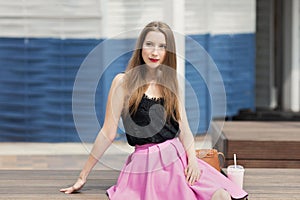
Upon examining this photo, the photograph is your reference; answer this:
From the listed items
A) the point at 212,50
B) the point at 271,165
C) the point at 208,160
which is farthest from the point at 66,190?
the point at 212,50

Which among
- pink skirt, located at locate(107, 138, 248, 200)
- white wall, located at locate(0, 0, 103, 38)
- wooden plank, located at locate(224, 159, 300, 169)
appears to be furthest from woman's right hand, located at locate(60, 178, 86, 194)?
white wall, located at locate(0, 0, 103, 38)

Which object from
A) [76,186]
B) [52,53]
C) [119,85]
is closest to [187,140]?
[119,85]

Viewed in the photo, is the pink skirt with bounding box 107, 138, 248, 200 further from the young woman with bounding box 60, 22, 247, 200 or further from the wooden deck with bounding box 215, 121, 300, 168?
the wooden deck with bounding box 215, 121, 300, 168

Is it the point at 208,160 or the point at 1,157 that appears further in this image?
the point at 1,157

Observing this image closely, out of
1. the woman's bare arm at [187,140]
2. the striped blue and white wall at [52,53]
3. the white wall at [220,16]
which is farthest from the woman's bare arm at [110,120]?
the white wall at [220,16]

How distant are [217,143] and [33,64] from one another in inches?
107

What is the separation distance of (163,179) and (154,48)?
70cm

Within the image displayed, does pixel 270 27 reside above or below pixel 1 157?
above

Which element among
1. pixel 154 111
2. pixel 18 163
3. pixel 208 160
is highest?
pixel 154 111

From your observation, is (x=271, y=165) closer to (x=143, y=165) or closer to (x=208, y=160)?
(x=208, y=160)

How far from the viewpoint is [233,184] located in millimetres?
4020

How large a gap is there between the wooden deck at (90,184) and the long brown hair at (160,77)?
59 cm

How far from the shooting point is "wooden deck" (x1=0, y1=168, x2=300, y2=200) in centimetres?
409

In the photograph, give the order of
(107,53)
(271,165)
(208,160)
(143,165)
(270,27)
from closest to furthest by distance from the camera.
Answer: (143,165) → (208,160) → (271,165) → (107,53) → (270,27)
